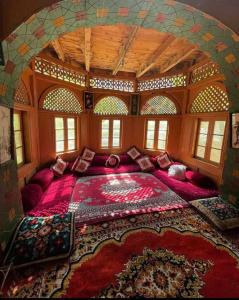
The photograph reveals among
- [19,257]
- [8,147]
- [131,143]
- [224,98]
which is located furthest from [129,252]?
[131,143]

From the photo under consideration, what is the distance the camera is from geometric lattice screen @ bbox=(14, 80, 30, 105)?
3.36 meters

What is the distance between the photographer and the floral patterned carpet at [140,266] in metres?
1.69

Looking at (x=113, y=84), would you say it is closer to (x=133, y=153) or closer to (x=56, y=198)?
(x=133, y=153)

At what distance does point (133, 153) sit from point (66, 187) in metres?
3.00

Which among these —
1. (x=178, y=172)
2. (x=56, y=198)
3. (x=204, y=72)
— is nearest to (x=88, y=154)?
(x=56, y=198)

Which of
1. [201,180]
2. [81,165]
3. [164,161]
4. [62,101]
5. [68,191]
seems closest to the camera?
[68,191]

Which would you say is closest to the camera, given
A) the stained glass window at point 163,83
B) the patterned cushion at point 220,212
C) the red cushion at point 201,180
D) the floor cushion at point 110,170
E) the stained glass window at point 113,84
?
the patterned cushion at point 220,212

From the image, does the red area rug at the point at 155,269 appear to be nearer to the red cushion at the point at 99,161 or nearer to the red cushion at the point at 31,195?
the red cushion at the point at 31,195

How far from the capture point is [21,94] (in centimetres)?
352

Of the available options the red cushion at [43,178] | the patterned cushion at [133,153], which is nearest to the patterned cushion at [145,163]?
the patterned cushion at [133,153]

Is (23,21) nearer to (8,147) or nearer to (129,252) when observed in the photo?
(8,147)

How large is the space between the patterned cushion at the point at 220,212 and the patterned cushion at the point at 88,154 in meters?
3.60

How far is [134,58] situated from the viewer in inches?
180

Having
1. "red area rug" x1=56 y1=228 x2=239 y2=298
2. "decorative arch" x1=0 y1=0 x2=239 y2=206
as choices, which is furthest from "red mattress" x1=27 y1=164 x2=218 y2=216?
"decorative arch" x1=0 y1=0 x2=239 y2=206
